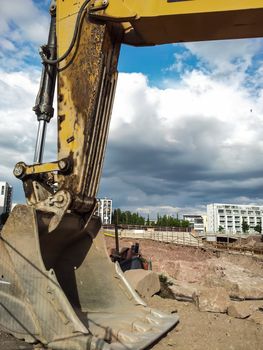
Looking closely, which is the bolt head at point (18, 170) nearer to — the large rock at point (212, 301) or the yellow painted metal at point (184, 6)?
the yellow painted metal at point (184, 6)

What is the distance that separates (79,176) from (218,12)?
303 cm

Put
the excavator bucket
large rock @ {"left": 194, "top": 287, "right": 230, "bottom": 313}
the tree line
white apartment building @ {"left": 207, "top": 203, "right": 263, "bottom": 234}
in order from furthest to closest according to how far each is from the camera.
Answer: white apartment building @ {"left": 207, "top": 203, "right": 263, "bottom": 234}
the tree line
large rock @ {"left": 194, "top": 287, "right": 230, "bottom": 313}
the excavator bucket

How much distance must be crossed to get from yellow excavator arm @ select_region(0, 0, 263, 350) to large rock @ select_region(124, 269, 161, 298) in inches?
67.5

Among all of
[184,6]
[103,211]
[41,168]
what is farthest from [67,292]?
[103,211]

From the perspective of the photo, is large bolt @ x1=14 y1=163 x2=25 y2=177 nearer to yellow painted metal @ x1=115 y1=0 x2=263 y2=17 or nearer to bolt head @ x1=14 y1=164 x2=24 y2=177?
bolt head @ x1=14 y1=164 x2=24 y2=177

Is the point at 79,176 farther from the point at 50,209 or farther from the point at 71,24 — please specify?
the point at 71,24

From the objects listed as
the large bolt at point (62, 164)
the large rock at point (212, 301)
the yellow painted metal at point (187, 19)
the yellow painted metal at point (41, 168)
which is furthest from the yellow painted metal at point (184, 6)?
the large rock at point (212, 301)

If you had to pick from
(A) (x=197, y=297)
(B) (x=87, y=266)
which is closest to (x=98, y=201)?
(B) (x=87, y=266)

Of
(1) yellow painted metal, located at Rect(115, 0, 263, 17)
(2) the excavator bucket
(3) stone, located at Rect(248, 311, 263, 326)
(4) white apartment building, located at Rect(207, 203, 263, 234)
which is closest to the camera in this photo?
(2) the excavator bucket

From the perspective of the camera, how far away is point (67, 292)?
21.1ft

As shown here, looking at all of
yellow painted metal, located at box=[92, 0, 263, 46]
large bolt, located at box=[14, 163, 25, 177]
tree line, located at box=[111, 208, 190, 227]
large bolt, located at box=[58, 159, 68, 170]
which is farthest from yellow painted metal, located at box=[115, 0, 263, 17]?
tree line, located at box=[111, 208, 190, 227]

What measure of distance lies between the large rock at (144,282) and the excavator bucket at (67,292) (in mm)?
1708

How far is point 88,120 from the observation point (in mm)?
5727

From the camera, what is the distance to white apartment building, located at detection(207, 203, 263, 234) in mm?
147375
